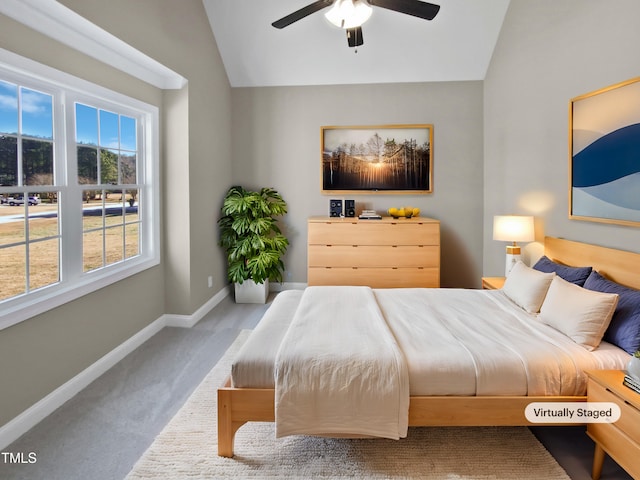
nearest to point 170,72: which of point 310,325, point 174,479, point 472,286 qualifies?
point 310,325

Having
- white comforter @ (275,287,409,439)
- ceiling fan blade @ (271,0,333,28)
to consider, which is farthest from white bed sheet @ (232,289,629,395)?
ceiling fan blade @ (271,0,333,28)

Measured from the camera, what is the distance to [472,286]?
16.6ft

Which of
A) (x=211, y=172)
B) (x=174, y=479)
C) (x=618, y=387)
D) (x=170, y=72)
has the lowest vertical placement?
(x=174, y=479)

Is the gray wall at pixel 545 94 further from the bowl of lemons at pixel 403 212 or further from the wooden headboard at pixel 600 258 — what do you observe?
Result: the bowl of lemons at pixel 403 212

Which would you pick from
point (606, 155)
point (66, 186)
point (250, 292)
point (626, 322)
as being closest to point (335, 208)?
point (250, 292)

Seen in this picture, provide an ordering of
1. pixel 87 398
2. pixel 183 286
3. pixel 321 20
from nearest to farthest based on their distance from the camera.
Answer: pixel 87 398 < pixel 183 286 < pixel 321 20

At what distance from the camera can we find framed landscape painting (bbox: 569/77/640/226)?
8.18 feet

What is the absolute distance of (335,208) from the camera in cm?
487

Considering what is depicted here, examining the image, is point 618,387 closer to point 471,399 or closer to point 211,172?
point 471,399

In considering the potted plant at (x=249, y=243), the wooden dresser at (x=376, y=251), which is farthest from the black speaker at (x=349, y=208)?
the potted plant at (x=249, y=243)

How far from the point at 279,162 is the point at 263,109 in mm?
709

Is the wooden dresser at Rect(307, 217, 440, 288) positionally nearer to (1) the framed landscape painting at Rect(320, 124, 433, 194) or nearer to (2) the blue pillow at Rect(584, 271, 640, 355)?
(1) the framed landscape painting at Rect(320, 124, 433, 194)

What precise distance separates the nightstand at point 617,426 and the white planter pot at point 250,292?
137 inches

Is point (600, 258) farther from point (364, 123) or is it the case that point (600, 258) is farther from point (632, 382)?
point (364, 123)
